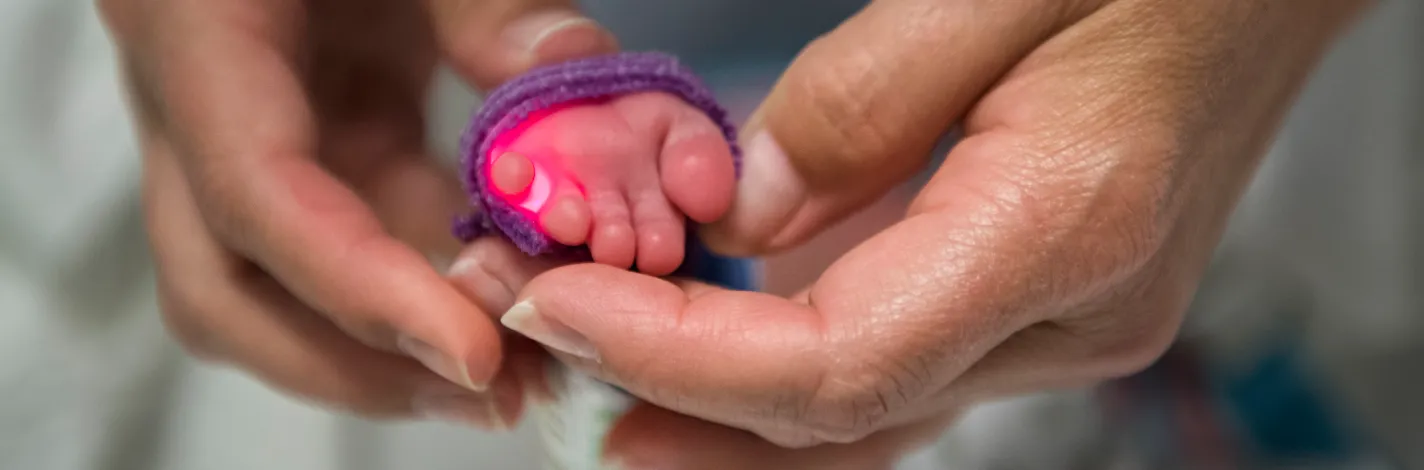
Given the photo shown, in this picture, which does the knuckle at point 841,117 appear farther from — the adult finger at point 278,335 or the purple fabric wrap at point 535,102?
the adult finger at point 278,335

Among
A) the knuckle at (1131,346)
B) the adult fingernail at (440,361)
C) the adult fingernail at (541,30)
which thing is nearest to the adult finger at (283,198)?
the adult fingernail at (440,361)

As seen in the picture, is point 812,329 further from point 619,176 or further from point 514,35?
point 514,35

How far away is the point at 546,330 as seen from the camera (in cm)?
40

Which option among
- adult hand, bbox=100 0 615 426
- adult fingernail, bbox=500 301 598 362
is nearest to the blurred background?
adult hand, bbox=100 0 615 426

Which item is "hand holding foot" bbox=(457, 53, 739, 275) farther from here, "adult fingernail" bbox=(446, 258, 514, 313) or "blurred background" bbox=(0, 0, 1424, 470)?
"blurred background" bbox=(0, 0, 1424, 470)

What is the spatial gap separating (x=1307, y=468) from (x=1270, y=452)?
28 millimetres

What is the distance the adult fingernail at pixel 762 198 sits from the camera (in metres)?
0.47

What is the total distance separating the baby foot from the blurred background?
0.32 metres

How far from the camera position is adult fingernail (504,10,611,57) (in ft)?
1.69

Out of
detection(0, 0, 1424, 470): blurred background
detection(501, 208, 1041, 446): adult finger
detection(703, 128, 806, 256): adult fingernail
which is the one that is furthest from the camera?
detection(0, 0, 1424, 470): blurred background

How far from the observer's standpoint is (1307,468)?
0.82m

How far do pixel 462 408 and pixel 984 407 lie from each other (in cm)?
46

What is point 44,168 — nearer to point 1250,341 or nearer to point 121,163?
point 121,163

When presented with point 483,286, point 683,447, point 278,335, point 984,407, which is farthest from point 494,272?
point 984,407
